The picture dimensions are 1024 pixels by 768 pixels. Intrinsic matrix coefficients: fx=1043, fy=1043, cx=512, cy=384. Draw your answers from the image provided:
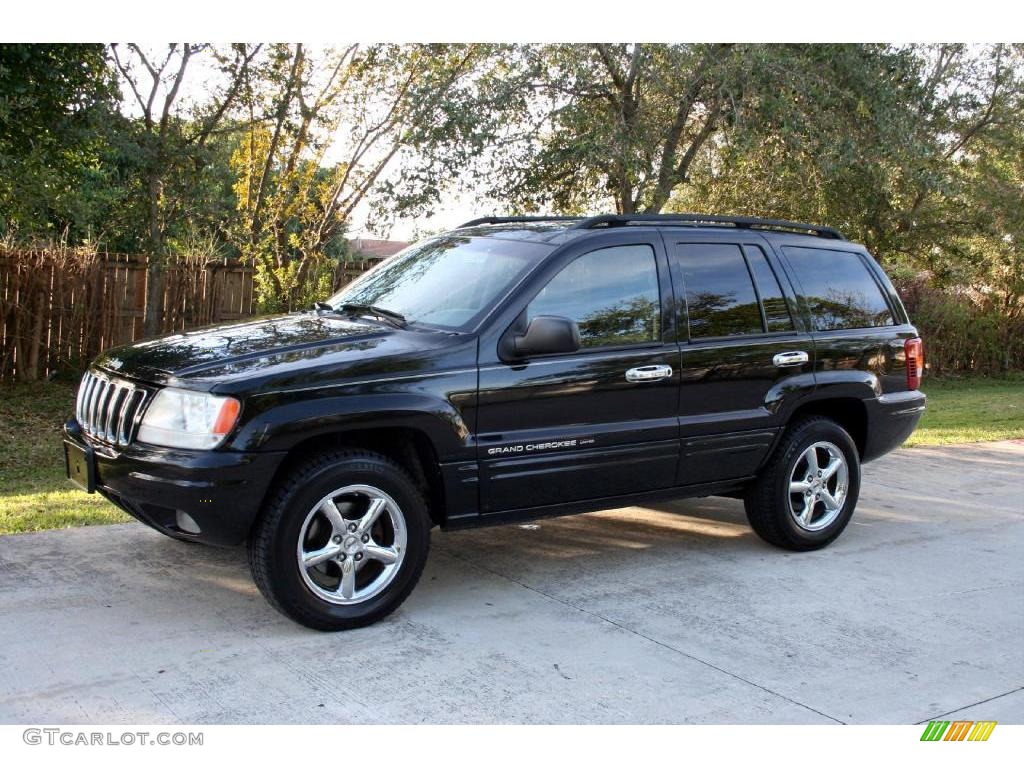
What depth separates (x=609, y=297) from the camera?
5660mm

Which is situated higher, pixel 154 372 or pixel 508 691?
pixel 154 372

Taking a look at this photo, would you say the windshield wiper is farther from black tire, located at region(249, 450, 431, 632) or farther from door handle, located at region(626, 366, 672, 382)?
door handle, located at region(626, 366, 672, 382)

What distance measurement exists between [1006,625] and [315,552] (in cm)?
346

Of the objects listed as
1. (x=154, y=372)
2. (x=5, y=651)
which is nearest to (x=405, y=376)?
(x=154, y=372)

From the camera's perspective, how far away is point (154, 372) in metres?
4.78

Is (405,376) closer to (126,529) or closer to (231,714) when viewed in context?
(231,714)

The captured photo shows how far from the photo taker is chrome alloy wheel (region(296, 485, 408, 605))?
4.75m

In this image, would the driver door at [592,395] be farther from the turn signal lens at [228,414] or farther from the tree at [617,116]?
the tree at [617,116]

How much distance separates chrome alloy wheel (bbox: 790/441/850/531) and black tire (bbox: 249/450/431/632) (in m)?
2.60

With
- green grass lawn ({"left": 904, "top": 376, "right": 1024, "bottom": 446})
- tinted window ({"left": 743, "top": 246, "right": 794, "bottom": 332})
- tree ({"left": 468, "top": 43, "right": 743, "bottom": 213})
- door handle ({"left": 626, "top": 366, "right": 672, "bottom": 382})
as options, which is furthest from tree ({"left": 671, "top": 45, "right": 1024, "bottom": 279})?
door handle ({"left": 626, "top": 366, "right": 672, "bottom": 382})

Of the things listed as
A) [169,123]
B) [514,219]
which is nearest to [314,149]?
[169,123]

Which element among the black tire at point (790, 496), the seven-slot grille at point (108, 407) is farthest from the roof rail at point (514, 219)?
the seven-slot grille at point (108, 407)

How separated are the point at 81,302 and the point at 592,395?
10670mm

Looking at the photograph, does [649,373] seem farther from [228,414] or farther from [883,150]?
[883,150]
